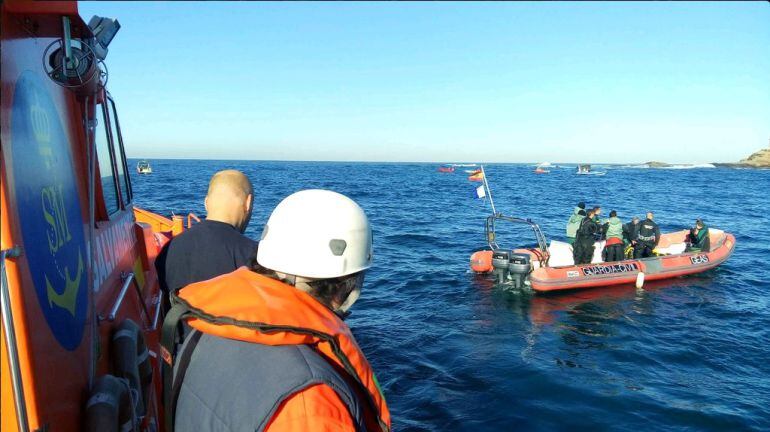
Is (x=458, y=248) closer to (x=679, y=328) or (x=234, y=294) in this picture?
(x=679, y=328)

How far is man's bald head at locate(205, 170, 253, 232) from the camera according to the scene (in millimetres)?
3557

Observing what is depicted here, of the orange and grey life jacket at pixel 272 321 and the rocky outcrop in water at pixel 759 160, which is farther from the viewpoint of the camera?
the rocky outcrop in water at pixel 759 160

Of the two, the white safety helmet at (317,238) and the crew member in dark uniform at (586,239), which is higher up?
the white safety helmet at (317,238)

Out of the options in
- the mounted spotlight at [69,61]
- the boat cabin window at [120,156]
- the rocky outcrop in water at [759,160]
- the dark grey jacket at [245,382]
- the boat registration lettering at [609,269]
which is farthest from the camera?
the rocky outcrop in water at [759,160]

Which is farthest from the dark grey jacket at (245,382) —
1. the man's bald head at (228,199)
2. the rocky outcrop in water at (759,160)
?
the rocky outcrop in water at (759,160)

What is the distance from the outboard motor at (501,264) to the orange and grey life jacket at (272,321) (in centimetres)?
1112

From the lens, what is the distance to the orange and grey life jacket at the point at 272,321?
152 cm

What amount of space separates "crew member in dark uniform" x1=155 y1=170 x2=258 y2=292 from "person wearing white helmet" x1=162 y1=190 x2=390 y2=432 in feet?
5.10

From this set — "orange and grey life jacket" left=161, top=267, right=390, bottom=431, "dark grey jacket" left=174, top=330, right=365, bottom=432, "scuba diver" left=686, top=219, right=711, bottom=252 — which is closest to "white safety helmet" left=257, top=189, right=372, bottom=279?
"orange and grey life jacket" left=161, top=267, right=390, bottom=431

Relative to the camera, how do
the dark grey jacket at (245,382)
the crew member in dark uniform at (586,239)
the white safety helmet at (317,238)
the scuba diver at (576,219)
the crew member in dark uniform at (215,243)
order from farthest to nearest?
1. the scuba diver at (576,219)
2. the crew member in dark uniform at (586,239)
3. the crew member in dark uniform at (215,243)
4. the white safety helmet at (317,238)
5. the dark grey jacket at (245,382)

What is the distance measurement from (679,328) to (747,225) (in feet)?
72.2

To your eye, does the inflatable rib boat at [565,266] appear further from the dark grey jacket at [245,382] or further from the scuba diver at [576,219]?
the dark grey jacket at [245,382]

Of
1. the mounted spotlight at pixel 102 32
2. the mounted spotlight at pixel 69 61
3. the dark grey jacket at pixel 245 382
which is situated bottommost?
the dark grey jacket at pixel 245 382

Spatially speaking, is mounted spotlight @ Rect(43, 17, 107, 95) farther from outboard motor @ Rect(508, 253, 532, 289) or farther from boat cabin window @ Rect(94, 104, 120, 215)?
outboard motor @ Rect(508, 253, 532, 289)
